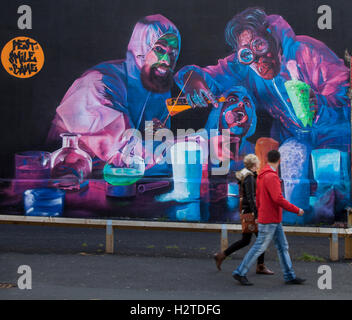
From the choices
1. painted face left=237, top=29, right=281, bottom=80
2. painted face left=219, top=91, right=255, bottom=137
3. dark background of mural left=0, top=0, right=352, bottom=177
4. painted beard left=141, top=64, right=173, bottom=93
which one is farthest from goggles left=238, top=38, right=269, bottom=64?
painted beard left=141, top=64, right=173, bottom=93

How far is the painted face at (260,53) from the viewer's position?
1327 centimetres

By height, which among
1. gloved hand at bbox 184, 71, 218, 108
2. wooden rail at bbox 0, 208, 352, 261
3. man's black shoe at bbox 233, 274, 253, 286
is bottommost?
man's black shoe at bbox 233, 274, 253, 286

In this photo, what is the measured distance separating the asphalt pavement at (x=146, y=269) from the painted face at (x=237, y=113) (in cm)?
288

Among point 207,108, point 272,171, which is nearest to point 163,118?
point 207,108

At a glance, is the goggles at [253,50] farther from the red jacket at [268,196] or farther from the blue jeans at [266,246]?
the blue jeans at [266,246]

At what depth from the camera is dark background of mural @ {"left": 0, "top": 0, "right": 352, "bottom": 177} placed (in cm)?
1342

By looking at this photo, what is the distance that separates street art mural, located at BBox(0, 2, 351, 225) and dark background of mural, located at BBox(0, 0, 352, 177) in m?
0.17

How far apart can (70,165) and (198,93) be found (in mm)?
3565

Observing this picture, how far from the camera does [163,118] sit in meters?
13.5

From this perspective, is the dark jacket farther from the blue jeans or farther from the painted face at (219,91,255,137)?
the painted face at (219,91,255,137)

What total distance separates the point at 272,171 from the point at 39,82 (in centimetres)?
836

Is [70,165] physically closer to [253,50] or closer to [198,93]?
[198,93]

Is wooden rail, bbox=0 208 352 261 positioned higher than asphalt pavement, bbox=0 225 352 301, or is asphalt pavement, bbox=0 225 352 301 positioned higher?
wooden rail, bbox=0 208 352 261

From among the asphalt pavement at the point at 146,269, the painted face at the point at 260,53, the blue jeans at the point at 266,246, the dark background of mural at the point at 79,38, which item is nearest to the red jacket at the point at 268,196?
the blue jeans at the point at 266,246
